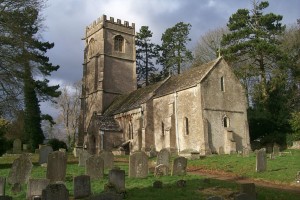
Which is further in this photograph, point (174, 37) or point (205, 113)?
point (174, 37)

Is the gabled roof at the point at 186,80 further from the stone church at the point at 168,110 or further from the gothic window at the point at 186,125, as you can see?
the gothic window at the point at 186,125

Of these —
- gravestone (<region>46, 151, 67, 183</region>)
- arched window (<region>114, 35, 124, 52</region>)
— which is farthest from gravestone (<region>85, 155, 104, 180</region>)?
arched window (<region>114, 35, 124, 52</region>)

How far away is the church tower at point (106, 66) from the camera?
40188 millimetres

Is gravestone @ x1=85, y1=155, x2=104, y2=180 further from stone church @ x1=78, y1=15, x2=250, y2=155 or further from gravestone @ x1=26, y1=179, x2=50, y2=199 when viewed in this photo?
stone church @ x1=78, y1=15, x2=250, y2=155

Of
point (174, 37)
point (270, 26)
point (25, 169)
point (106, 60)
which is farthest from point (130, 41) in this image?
point (25, 169)

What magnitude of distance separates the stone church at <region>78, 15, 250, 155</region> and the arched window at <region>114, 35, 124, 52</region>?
59 cm

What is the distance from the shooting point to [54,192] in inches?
342

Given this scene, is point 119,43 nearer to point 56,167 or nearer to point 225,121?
point 225,121

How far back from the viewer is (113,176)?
12.0 meters

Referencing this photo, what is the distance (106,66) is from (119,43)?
3983mm

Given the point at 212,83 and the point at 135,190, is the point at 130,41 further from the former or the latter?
the point at 135,190

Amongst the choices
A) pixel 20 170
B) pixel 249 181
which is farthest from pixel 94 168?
pixel 249 181

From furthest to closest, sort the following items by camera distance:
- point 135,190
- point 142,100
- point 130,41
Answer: point 130,41, point 142,100, point 135,190

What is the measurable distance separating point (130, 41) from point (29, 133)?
16577 millimetres
